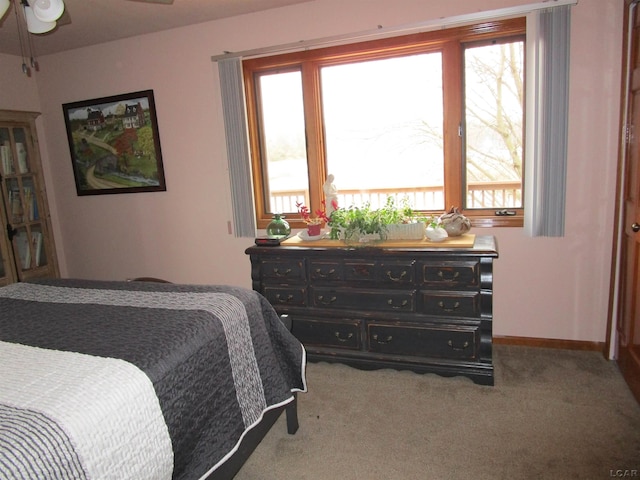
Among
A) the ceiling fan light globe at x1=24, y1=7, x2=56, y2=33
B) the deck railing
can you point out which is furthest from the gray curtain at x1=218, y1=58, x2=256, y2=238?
the ceiling fan light globe at x1=24, y1=7, x2=56, y2=33

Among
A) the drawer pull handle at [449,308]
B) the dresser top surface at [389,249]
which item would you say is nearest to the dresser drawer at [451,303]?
the drawer pull handle at [449,308]

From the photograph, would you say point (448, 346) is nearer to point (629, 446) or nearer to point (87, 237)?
point (629, 446)

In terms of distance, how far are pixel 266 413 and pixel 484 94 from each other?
2.54 metres

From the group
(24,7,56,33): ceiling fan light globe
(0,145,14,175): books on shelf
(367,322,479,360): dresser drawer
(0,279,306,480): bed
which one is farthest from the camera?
(0,145,14,175): books on shelf

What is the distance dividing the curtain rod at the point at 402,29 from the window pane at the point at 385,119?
217 millimetres

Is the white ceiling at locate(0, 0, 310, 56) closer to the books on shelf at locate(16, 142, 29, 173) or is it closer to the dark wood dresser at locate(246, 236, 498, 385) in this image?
the books on shelf at locate(16, 142, 29, 173)

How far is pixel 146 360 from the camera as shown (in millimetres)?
1435

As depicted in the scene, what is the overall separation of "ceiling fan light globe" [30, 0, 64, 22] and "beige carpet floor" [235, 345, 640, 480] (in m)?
2.24

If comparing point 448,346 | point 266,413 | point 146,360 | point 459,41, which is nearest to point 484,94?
point 459,41

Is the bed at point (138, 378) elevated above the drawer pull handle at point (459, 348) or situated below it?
above

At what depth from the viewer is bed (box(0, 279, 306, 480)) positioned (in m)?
1.14

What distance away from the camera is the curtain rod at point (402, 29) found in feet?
8.79

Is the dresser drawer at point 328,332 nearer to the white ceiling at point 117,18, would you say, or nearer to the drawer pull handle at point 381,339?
the drawer pull handle at point 381,339

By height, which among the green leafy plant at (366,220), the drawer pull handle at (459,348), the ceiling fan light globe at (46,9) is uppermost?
the ceiling fan light globe at (46,9)
